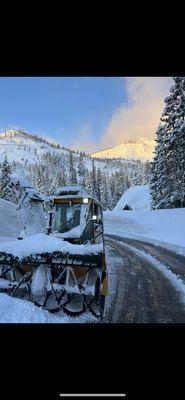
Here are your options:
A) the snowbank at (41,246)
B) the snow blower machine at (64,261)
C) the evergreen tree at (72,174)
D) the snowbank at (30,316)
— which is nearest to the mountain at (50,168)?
the evergreen tree at (72,174)

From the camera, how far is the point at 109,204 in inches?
246

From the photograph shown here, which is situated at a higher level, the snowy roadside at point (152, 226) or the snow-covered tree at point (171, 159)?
the snow-covered tree at point (171, 159)

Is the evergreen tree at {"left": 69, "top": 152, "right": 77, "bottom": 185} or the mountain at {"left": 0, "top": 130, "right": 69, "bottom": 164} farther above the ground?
the mountain at {"left": 0, "top": 130, "right": 69, "bottom": 164}

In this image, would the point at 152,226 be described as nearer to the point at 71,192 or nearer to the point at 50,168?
the point at 71,192

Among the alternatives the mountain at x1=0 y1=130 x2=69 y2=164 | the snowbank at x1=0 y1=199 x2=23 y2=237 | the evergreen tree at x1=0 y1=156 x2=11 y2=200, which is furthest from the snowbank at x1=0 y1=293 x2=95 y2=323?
the mountain at x1=0 y1=130 x2=69 y2=164

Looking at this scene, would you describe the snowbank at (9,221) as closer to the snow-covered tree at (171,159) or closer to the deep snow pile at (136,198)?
the deep snow pile at (136,198)

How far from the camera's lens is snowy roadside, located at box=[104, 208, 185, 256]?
6.19 meters

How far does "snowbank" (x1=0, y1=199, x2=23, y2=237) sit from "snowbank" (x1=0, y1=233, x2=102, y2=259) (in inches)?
4.8

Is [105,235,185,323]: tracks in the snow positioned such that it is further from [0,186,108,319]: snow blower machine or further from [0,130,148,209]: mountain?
[0,130,148,209]: mountain

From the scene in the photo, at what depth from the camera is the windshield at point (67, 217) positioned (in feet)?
19.0

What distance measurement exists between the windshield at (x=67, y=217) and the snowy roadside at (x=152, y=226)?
629 millimetres

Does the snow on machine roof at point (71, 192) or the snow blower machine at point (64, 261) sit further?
the snow on machine roof at point (71, 192)
